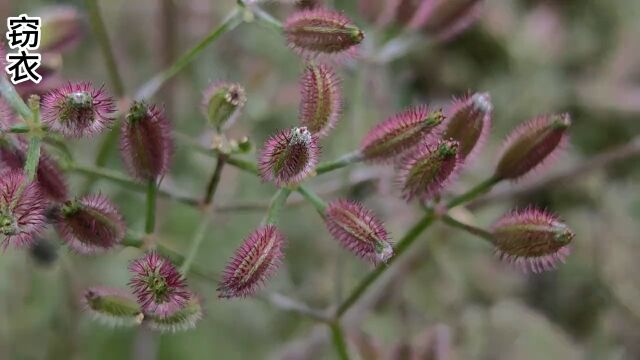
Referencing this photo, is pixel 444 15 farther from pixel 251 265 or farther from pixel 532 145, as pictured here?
pixel 251 265

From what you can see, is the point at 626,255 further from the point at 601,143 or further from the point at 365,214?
the point at 365,214

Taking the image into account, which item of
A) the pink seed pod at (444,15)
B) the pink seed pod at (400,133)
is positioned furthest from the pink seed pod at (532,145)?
the pink seed pod at (444,15)

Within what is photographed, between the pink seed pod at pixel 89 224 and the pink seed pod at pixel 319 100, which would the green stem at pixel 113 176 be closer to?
the pink seed pod at pixel 89 224

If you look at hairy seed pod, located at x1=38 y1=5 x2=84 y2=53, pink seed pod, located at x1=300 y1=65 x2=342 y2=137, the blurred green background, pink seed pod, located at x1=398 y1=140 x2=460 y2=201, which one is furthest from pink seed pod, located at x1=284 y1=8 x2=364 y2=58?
hairy seed pod, located at x1=38 y1=5 x2=84 y2=53

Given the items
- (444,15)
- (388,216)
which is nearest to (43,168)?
(444,15)

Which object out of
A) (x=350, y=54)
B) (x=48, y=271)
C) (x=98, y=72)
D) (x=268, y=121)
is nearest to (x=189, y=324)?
(x=350, y=54)

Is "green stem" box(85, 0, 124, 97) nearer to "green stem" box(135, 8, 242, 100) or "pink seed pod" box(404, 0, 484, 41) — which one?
"green stem" box(135, 8, 242, 100)
